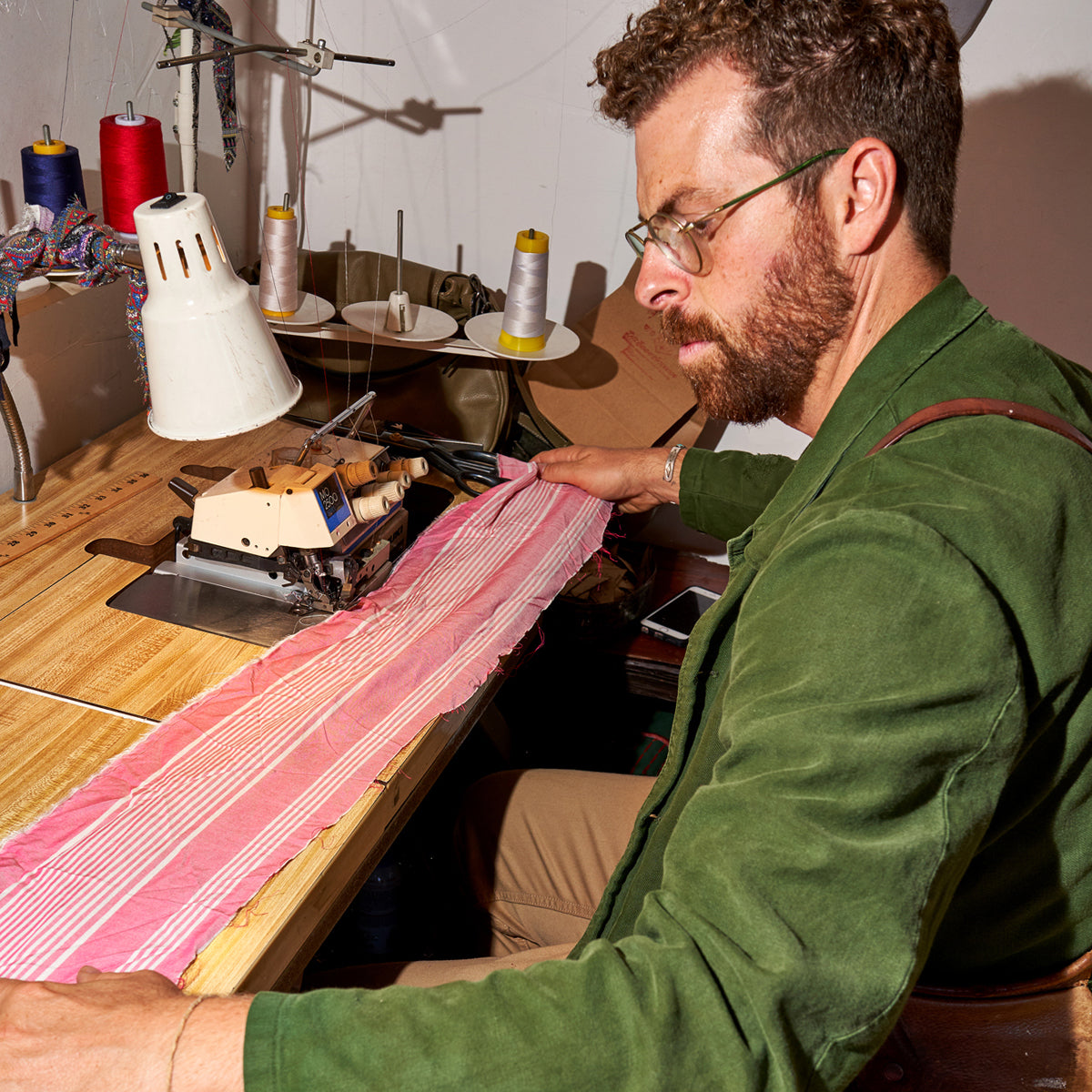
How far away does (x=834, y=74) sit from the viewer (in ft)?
3.62

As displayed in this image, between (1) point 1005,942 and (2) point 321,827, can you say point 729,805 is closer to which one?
(1) point 1005,942

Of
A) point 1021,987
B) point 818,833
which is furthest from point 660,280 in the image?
point 1021,987

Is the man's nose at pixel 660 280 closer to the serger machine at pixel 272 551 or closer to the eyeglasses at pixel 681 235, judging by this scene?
the eyeglasses at pixel 681 235

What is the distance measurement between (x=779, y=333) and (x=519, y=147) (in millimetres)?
1670

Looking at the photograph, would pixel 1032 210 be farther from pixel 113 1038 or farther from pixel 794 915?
pixel 113 1038

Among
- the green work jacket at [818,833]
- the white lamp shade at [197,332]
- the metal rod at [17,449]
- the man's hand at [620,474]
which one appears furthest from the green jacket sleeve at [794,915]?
the metal rod at [17,449]

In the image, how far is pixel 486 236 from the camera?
8.98 feet

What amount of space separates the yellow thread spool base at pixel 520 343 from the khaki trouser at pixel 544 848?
92cm

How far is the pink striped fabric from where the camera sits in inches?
43.6

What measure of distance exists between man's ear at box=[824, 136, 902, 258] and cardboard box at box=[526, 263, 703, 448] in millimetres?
1393

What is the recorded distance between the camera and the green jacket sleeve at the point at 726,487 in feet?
6.31

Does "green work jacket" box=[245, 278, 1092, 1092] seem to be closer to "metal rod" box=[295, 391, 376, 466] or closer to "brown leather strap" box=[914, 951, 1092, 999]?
"brown leather strap" box=[914, 951, 1092, 999]

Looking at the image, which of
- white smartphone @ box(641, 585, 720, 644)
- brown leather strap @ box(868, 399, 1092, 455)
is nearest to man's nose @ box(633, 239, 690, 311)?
brown leather strap @ box(868, 399, 1092, 455)

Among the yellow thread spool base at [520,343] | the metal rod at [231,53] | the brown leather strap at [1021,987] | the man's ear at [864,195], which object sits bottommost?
the brown leather strap at [1021,987]
